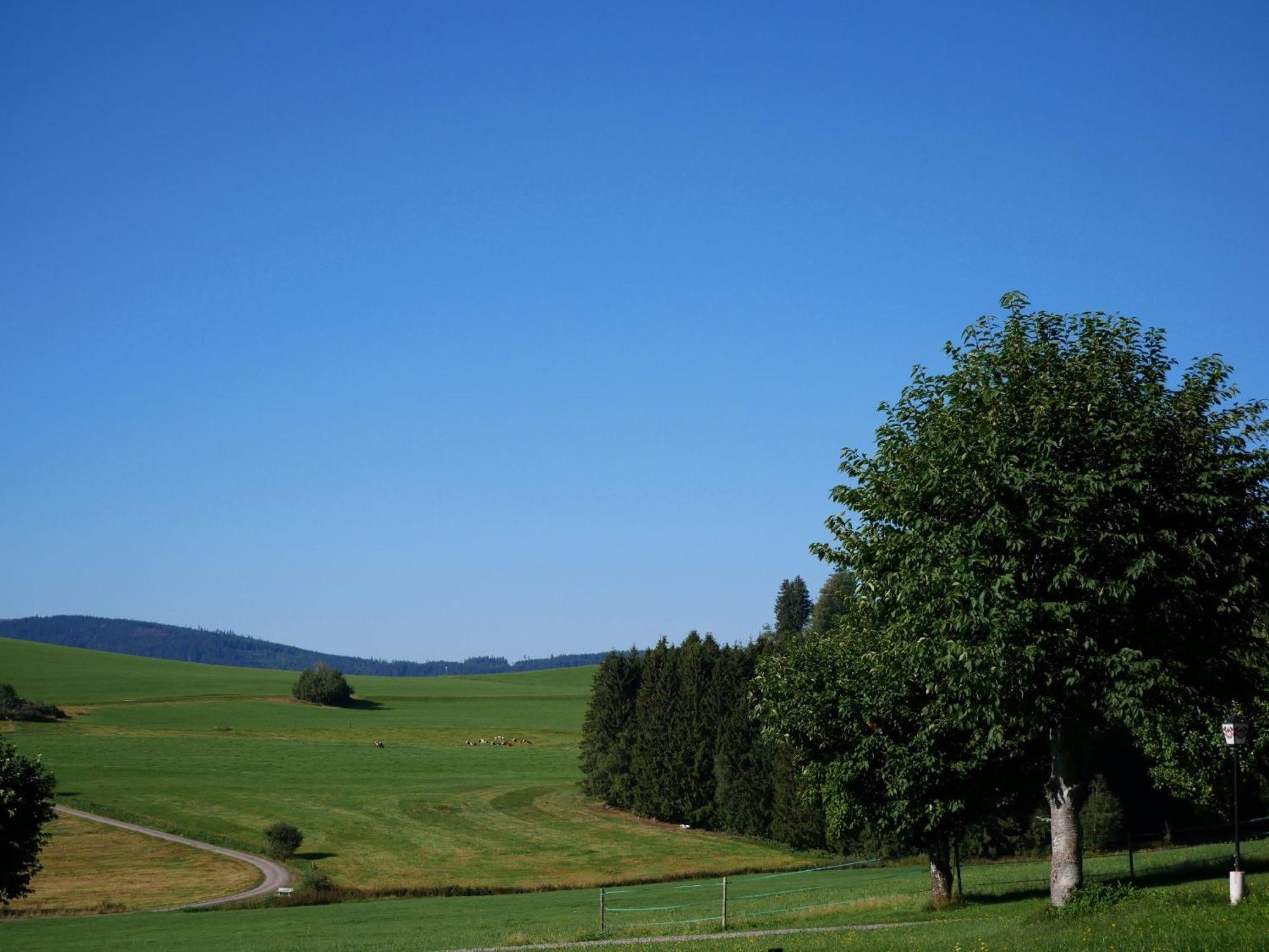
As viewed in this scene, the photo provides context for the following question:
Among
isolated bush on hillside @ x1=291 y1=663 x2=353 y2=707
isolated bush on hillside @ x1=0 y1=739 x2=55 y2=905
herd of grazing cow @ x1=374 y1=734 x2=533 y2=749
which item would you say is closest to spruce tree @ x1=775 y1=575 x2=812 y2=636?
herd of grazing cow @ x1=374 y1=734 x2=533 y2=749

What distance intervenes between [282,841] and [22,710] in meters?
84.9

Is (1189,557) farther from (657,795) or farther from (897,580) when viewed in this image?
(657,795)

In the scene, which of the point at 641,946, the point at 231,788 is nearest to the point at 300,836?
the point at 231,788

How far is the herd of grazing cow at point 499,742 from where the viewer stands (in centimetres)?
14575

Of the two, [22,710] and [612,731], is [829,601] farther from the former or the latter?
[22,710]

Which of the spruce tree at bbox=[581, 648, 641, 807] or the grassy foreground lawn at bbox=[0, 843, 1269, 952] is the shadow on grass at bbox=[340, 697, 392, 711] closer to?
the spruce tree at bbox=[581, 648, 641, 807]

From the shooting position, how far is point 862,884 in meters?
51.0

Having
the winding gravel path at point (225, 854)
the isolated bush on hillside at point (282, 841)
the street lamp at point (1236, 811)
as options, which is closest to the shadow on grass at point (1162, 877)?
the street lamp at point (1236, 811)

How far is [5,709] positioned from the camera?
465ft

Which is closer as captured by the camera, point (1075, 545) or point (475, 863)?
point (1075, 545)

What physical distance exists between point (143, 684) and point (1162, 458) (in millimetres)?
200573

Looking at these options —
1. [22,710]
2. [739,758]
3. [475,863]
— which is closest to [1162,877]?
[475,863]

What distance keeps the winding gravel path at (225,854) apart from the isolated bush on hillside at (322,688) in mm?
97188

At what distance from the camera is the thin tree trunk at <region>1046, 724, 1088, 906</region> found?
24.9 metres
